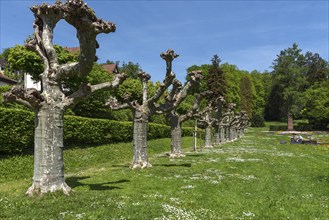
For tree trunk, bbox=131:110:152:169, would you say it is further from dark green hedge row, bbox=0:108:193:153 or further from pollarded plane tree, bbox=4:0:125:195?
pollarded plane tree, bbox=4:0:125:195

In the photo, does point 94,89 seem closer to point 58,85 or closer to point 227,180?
point 58,85

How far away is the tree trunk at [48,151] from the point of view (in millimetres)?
12938

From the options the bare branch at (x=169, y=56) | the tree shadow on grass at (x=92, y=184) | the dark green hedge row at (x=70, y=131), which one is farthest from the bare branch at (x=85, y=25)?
the dark green hedge row at (x=70, y=131)

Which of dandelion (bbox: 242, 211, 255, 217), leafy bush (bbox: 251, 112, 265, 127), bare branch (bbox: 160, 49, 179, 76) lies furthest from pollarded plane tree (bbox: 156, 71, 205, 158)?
leafy bush (bbox: 251, 112, 265, 127)

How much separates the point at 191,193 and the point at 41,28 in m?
10.1

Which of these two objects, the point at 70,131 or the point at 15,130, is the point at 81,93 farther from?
the point at 70,131

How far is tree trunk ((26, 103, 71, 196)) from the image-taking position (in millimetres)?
12938

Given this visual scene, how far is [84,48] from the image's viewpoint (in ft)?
40.1

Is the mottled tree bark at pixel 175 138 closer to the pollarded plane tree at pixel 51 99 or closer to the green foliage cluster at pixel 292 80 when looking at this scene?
the pollarded plane tree at pixel 51 99

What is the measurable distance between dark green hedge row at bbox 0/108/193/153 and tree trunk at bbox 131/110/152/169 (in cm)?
723

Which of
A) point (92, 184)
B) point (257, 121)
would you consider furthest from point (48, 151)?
point (257, 121)

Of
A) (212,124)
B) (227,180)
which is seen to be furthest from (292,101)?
(227,180)

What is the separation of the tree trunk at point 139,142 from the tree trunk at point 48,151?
9089mm

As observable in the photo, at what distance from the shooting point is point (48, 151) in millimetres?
13008
